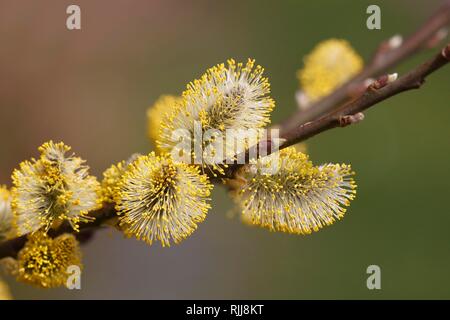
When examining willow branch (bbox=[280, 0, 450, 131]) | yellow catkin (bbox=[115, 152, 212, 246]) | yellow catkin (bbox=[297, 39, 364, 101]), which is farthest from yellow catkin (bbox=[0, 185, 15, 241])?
yellow catkin (bbox=[297, 39, 364, 101])

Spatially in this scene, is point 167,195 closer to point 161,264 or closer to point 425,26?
point 425,26

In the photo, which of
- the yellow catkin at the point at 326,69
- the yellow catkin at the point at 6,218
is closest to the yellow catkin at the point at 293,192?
the yellow catkin at the point at 6,218

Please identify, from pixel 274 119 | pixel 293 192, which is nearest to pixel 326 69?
pixel 293 192

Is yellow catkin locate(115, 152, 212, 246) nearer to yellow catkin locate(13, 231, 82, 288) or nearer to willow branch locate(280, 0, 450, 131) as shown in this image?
yellow catkin locate(13, 231, 82, 288)

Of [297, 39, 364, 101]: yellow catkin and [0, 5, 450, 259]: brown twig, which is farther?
[297, 39, 364, 101]: yellow catkin
